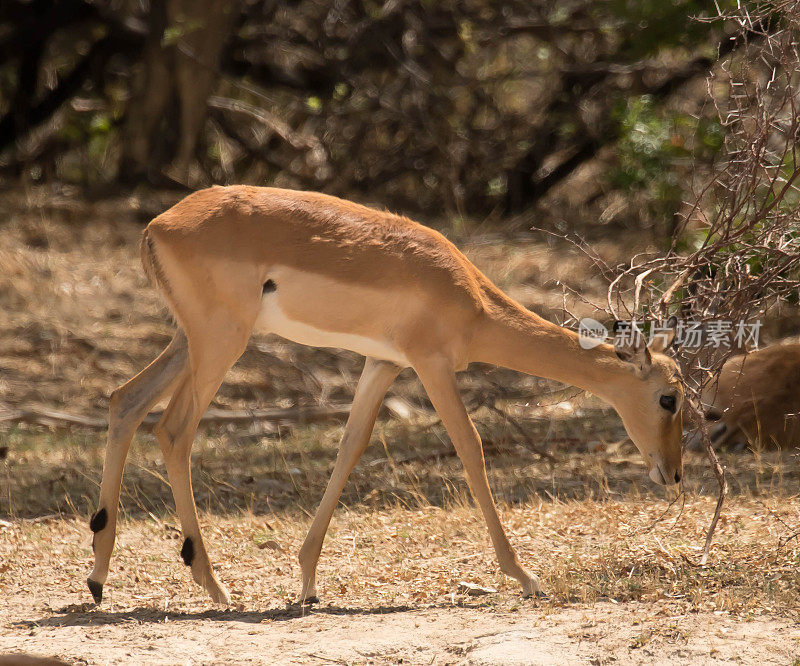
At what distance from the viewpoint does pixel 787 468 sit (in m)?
7.03

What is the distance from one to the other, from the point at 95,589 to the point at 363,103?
908 centimetres

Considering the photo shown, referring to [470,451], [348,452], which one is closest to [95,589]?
[348,452]

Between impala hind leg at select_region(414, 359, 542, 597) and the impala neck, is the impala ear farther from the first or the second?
impala hind leg at select_region(414, 359, 542, 597)

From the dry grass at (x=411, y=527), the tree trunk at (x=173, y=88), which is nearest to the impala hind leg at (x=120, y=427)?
the dry grass at (x=411, y=527)

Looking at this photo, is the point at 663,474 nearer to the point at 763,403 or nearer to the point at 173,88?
the point at 763,403

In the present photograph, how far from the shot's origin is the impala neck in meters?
5.46

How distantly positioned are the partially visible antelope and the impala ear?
2147mm

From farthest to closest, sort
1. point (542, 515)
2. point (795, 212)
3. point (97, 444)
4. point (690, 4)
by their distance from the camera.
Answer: point (690, 4)
point (97, 444)
point (542, 515)
point (795, 212)

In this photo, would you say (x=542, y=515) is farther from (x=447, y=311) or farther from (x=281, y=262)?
(x=281, y=262)

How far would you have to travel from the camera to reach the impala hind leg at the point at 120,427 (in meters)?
5.20

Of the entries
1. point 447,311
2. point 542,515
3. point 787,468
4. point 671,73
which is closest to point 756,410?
point 787,468

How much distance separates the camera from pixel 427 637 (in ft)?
14.9

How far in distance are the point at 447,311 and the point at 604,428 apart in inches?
129

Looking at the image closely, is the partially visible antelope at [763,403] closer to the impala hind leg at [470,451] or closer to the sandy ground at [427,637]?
the impala hind leg at [470,451]
